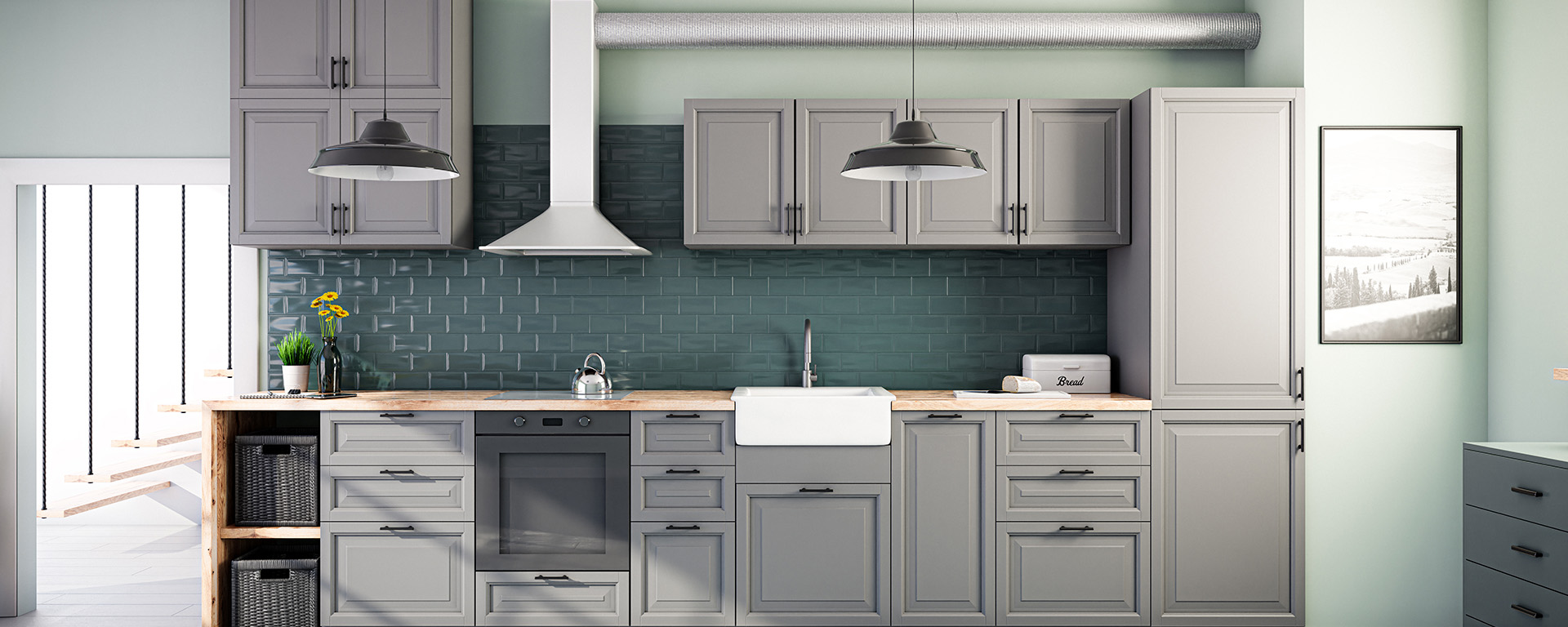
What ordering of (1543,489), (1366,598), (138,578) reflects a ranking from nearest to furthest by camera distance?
(1543,489)
(1366,598)
(138,578)

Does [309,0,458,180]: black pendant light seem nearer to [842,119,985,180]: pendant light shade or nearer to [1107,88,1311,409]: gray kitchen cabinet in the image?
[842,119,985,180]: pendant light shade

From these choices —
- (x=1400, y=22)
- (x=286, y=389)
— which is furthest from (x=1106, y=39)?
(x=286, y=389)

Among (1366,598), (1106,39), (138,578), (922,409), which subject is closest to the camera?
(922,409)

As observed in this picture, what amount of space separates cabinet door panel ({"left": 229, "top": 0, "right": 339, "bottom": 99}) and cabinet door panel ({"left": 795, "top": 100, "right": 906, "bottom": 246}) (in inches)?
84.4

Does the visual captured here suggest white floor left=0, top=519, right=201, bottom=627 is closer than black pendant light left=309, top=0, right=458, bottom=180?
No

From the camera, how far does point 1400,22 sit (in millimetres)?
3715

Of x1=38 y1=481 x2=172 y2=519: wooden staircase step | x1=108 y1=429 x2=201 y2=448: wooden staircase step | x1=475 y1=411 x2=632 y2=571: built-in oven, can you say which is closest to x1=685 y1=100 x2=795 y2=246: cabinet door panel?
x1=475 y1=411 x2=632 y2=571: built-in oven

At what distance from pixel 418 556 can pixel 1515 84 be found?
5122 mm

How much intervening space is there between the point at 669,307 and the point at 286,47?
2093 millimetres

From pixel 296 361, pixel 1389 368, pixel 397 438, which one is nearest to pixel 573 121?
pixel 397 438

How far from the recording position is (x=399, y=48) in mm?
3746

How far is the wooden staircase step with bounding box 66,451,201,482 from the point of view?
4.64 metres

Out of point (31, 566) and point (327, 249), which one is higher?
point (327, 249)

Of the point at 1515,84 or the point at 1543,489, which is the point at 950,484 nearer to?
the point at 1543,489
